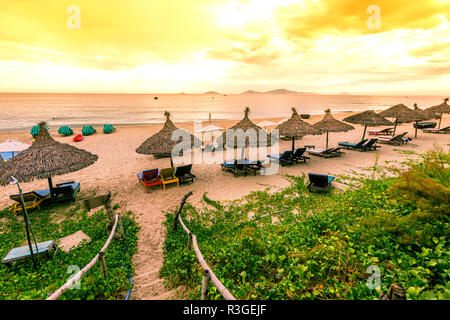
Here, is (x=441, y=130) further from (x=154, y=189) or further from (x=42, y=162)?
(x=42, y=162)

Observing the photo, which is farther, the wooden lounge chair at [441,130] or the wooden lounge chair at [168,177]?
the wooden lounge chair at [441,130]

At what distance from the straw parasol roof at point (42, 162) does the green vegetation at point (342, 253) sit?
4.53 meters

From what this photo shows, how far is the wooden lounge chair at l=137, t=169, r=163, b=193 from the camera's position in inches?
331

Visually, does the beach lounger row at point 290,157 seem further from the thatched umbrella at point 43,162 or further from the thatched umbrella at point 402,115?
the thatched umbrella at point 402,115

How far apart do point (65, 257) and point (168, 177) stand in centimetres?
476

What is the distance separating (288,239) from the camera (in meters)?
4.25

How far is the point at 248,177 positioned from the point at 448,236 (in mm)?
7006

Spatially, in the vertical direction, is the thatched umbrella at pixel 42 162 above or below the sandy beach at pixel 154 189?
above

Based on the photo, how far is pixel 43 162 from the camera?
257 inches

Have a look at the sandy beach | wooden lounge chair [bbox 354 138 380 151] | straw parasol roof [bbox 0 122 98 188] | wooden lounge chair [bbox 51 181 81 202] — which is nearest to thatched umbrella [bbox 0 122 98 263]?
straw parasol roof [bbox 0 122 98 188]

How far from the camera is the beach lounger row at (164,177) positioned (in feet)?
27.9

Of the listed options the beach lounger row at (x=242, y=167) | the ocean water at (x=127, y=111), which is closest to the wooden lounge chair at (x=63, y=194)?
the beach lounger row at (x=242, y=167)

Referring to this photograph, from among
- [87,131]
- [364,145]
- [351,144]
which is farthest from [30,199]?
[87,131]

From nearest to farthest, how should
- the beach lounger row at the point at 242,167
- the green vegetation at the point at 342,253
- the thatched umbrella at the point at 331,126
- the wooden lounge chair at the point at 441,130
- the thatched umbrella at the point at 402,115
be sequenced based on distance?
1. the green vegetation at the point at 342,253
2. the beach lounger row at the point at 242,167
3. the thatched umbrella at the point at 331,126
4. the thatched umbrella at the point at 402,115
5. the wooden lounge chair at the point at 441,130
